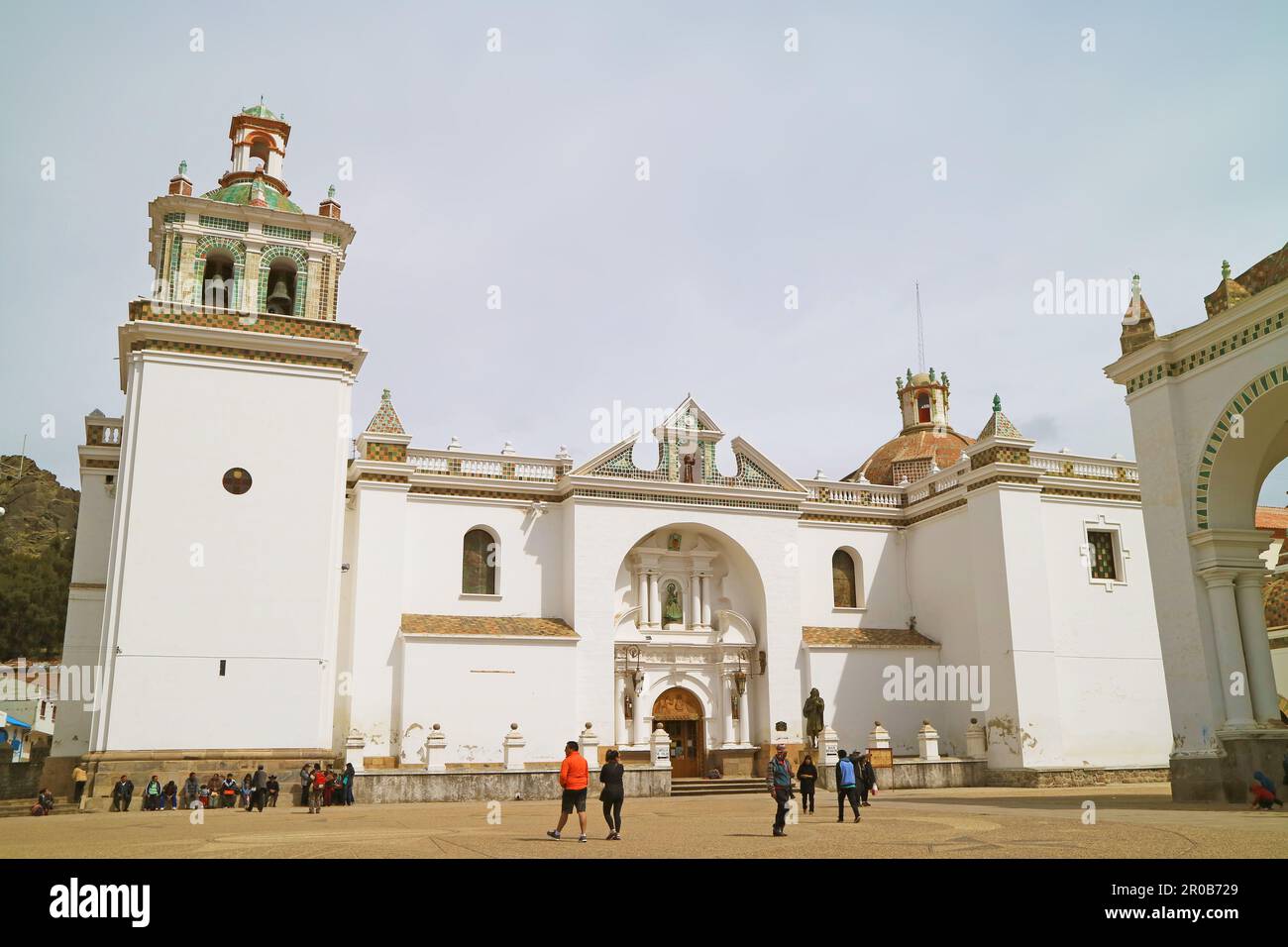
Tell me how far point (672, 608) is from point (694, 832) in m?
15.1

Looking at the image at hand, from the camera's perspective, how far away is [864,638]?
92.6 feet

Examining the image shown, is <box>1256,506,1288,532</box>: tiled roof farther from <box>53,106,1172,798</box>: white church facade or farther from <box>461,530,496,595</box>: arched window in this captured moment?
<box>461,530,496,595</box>: arched window

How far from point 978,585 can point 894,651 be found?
3156 mm

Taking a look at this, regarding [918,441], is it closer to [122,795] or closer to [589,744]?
[589,744]

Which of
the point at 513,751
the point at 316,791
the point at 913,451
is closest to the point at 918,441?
the point at 913,451

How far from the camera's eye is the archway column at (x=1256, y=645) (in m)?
15.6

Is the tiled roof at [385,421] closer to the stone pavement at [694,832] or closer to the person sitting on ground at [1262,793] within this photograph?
the stone pavement at [694,832]

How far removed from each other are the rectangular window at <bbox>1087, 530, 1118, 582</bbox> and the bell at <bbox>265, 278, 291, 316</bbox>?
21478 mm

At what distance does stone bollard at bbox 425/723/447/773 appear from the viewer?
21250mm
